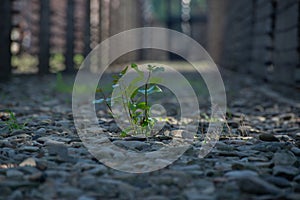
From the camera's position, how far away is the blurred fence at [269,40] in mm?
4793

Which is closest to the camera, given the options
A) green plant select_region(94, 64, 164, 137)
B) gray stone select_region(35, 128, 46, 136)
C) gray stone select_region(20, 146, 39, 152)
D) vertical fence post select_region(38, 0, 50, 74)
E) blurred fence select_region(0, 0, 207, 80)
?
gray stone select_region(20, 146, 39, 152)

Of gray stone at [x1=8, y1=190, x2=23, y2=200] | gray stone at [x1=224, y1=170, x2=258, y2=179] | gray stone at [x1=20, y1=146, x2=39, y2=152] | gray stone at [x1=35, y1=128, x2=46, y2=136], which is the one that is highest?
gray stone at [x1=35, y1=128, x2=46, y2=136]

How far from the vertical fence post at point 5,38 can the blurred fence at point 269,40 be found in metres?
3.53

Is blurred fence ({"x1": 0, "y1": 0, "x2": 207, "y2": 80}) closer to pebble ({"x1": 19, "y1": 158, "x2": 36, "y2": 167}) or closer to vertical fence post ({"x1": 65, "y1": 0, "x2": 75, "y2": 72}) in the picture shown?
vertical fence post ({"x1": 65, "y1": 0, "x2": 75, "y2": 72})

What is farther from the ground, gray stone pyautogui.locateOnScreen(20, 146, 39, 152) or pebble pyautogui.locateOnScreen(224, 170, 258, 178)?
gray stone pyautogui.locateOnScreen(20, 146, 39, 152)

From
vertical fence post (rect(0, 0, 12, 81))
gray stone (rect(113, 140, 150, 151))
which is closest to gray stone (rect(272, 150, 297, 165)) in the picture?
gray stone (rect(113, 140, 150, 151))

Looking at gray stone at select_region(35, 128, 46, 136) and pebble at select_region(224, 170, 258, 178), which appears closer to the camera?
pebble at select_region(224, 170, 258, 178)

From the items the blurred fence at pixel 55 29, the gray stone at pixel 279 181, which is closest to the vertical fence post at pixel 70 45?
the blurred fence at pixel 55 29

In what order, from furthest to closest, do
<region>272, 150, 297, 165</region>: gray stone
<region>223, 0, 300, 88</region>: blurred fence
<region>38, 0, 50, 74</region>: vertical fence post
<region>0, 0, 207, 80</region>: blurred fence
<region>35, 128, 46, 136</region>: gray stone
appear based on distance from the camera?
<region>38, 0, 50, 74</region>: vertical fence post → <region>0, 0, 207, 80</region>: blurred fence → <region>223, 0, 300, 88</region>: blurred fence → <region>35, 128, 46, 136</region>: gray stone → <region>272, 150, 297, 165</region>: gray stone

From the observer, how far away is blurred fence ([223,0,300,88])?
4.79 metres

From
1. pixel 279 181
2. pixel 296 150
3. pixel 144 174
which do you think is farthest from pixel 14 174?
pixel 296 150

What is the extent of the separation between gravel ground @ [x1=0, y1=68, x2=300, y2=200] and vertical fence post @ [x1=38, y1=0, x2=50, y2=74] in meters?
4.75

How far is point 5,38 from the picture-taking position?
6.07 m

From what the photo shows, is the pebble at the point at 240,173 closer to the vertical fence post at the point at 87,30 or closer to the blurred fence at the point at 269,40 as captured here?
the blurred fence at the point at 269,40
